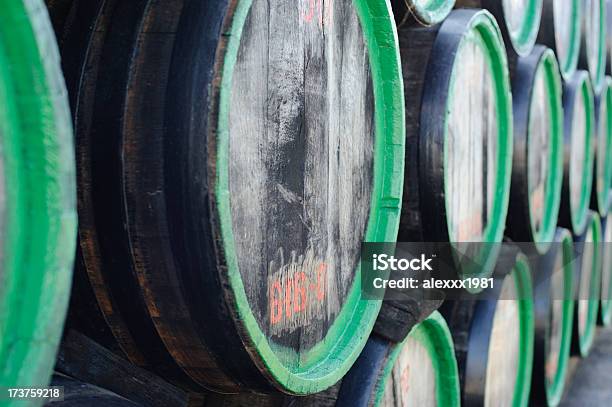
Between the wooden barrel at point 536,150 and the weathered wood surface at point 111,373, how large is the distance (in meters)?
1.64

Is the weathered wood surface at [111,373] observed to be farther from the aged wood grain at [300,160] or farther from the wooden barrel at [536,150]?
the wooden barrel at [536,150]

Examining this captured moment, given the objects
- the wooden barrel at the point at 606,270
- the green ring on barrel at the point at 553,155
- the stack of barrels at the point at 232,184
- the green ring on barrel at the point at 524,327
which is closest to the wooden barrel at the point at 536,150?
the green ring on barrel at the point at 553,155

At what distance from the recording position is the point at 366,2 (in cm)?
140

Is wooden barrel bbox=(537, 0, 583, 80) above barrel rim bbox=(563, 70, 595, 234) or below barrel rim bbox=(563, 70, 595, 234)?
above

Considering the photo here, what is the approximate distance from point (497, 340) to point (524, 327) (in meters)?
0.47

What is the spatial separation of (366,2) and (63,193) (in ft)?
2.88

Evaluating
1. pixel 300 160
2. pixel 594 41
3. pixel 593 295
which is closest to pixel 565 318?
pixel 593 295

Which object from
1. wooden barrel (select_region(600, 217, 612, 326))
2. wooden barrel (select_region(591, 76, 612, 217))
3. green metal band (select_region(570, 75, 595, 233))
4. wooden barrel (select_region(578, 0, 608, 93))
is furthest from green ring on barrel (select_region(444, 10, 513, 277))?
wooden barrel (select_region(600, 217, 612, 326))

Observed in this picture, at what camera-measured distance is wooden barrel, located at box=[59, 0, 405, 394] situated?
904 mm

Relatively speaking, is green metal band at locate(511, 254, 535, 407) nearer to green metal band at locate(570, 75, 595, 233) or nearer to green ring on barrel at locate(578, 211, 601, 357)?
green metal band at locate(570, 75, 595, 233)

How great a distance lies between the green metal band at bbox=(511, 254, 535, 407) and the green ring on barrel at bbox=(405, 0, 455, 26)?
110cm

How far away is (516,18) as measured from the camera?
2643 millimetres

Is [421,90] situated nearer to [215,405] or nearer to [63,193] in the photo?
[215,405]

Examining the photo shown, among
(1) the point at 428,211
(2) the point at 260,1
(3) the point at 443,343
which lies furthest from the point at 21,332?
(3) the point at 443,343
